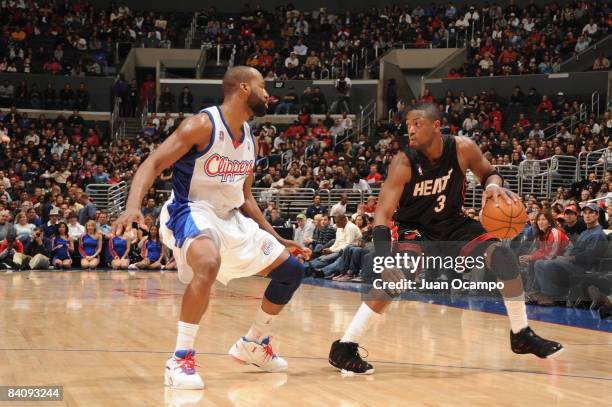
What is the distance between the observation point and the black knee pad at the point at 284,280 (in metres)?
5.28

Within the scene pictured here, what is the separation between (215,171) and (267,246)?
1.81 feet

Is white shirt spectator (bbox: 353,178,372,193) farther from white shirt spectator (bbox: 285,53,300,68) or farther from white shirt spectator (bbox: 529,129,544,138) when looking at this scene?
white shirt spectator (bbox: 285,53,300,68)

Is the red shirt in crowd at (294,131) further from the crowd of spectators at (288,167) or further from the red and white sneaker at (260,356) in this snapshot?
the red and white sneaker at (260,356)

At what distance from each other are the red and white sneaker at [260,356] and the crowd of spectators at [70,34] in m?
25.2

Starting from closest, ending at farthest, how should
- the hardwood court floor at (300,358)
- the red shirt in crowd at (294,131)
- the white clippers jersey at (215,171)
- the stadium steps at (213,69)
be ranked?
the hardwood court floor at (300,358) → the white clippers jersey at (215,171) → the red shirt in crowd at (294,131) → the stadium steps at (213,69)

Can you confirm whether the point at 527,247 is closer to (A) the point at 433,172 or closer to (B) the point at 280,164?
(A) the point at 433,172

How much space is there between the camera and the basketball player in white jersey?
15.6ft

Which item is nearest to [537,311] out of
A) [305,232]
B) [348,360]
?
[348,360]

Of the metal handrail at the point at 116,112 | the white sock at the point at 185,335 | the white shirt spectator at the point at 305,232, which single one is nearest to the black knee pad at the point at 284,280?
the white sock at the point at 185,335

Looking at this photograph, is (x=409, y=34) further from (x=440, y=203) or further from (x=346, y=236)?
(x=440, y=203)

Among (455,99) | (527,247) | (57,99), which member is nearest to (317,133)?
(455,99)

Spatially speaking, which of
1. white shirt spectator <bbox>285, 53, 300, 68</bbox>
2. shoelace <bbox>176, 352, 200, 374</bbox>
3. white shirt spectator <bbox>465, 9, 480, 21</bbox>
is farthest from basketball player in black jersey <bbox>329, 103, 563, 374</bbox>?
white shirt spectator <bbox>465, 9, 480, 21</bbox>

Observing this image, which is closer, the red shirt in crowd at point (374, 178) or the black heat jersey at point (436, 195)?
the black heat jersey at point (436, 195)

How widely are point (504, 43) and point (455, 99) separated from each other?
11.6 feet
